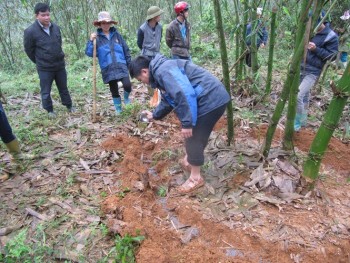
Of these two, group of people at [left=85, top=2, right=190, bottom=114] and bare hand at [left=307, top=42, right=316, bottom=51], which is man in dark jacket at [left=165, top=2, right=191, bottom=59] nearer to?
group of people at [left=85, top=2, right=190, bottom=114]

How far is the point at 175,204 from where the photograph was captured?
11.0ft

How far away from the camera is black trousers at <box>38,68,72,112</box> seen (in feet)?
17.1

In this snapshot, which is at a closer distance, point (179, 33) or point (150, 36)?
point (150, 36)

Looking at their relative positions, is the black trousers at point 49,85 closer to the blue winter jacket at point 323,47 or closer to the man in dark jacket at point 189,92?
the man in dark jacket at point 189,92

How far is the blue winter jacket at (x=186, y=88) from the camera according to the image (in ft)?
9.55

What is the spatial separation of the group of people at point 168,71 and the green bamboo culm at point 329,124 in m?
0.94

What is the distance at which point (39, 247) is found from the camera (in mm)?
2783

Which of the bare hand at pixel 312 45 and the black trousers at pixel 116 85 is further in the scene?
the black trousers at pixel 116 85

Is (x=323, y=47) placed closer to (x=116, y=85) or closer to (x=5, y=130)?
(x=116, y=85)

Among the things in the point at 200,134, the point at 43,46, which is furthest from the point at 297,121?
the point at 43,46

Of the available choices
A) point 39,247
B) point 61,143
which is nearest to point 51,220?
point 39,247

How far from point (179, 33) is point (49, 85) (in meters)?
2.68

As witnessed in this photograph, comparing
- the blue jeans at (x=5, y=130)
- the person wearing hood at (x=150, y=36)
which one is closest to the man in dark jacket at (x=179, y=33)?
the person wearing hood at (x=150, y=36)

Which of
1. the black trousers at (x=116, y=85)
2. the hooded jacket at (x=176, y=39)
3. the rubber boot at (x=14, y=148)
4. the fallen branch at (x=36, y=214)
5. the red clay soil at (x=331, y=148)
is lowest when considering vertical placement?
the red clay soil at (x=331, y=148)
